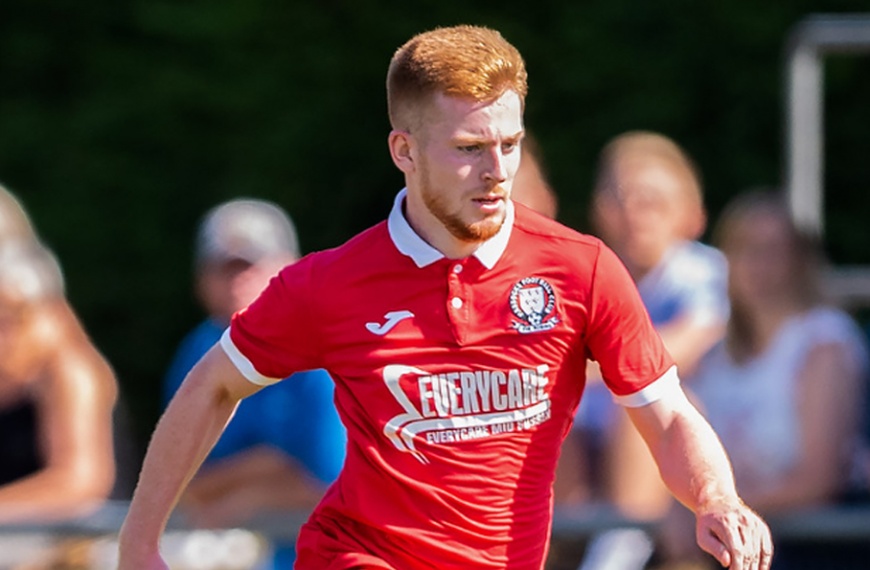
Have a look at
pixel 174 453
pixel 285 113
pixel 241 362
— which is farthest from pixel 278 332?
pixel 285 113

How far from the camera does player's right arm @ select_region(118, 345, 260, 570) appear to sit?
3867 millimetres

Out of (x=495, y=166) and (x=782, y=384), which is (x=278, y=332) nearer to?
(x=495, y=166)

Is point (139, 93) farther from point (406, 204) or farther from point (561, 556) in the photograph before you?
point (406, 204)

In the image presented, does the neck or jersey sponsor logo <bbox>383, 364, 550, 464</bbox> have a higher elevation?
the neck

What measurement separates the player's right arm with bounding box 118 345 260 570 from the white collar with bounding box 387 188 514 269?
0.48m

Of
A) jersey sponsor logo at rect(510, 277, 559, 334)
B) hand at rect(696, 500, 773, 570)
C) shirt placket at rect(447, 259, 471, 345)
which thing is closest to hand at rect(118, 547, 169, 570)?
shirt placket at rect(447, 259, 471, 345)

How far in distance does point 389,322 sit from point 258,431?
2469 mm

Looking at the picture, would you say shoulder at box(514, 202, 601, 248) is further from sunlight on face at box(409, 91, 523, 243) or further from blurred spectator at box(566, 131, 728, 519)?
blurred spectator at box(566, 131, 728, 519)

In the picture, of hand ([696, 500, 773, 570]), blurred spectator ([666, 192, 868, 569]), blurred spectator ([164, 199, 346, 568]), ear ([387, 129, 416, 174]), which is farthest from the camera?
blurred spectator ([164, 199, 346, 568])

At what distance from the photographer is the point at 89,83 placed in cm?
988

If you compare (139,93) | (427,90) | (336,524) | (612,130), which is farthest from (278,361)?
(139,93)

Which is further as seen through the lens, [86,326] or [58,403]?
[86,326]

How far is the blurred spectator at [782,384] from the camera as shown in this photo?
5.84m

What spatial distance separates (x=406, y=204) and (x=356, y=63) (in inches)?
227
